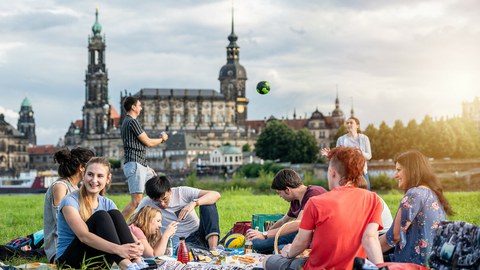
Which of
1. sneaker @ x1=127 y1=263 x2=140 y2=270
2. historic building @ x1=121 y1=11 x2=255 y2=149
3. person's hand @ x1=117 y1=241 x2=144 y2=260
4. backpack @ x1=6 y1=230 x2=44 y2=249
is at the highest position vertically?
historic building @ x1=121 y1=11 x2=255 y2=149

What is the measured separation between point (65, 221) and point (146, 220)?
920 mm

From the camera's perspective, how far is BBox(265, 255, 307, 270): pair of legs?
4422 mm

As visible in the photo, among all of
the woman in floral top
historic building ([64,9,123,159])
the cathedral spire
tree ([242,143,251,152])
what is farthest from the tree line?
the woman in floral top

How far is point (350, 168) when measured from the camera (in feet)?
13.2

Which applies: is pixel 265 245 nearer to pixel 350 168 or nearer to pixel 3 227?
pixel 350 168

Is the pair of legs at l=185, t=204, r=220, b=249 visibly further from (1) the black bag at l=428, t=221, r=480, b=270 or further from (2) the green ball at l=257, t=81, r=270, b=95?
(2) the green ball at l=257, t=81, r=270, b=95

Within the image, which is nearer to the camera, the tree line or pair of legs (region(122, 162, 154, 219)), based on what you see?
pair of legs (region(122, 162, 154, 219))

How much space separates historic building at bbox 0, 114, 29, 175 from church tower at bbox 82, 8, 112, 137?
870 centimetres

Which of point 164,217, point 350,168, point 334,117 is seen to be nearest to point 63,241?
point 164,217

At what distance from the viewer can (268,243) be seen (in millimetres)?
5676

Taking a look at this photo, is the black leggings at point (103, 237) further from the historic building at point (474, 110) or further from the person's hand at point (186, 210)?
the historic building at point (474, 110)

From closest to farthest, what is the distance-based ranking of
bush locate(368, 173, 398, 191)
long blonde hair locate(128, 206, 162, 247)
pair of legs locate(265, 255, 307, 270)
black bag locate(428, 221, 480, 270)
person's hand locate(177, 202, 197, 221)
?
black bag locate(428, 221, 480, 270) → pair of legs locate(265, 255, 307, 270) → long blonde hair locate(128, 206, 162, 247) → person's hand locate(177, 202, 197, 221) → bush locate(368, 173, 398, 191)

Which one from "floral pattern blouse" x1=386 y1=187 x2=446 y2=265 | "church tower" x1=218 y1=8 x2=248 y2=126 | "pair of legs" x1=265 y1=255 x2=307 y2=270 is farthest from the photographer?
"church tower" x1=218 y1=8 x2=248 y2=126

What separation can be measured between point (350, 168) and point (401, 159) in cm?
82
